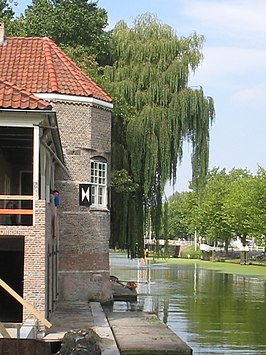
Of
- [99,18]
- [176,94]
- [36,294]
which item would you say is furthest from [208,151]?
[36,294]

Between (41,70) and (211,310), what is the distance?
11.0 metres

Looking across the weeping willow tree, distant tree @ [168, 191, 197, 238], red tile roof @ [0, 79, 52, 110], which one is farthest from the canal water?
distant tree @ [168, 191, 197, 238]

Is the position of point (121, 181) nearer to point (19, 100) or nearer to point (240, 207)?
point (19, 100)

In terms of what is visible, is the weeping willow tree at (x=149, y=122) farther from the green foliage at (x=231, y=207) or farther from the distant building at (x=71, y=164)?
the green foliage at (x=231, y=207)

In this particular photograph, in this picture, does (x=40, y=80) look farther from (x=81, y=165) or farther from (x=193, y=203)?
(x=193, y=203)

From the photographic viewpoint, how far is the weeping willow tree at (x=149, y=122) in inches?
1348

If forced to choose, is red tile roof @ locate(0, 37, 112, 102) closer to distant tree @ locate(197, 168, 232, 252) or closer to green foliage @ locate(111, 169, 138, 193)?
green foliage @ locate(111, 169, 138, 193)

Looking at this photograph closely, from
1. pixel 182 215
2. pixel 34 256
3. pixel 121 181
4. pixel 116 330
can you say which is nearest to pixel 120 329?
pixel 116 330

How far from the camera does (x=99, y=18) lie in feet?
126

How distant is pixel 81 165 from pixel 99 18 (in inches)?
495

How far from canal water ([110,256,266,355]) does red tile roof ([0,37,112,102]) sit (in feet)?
24.8

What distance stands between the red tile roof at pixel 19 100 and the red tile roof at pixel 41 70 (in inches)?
306

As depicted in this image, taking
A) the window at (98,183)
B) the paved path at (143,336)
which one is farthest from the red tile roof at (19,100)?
the window at (98,183)

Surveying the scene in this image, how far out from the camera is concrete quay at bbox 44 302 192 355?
18.1m
